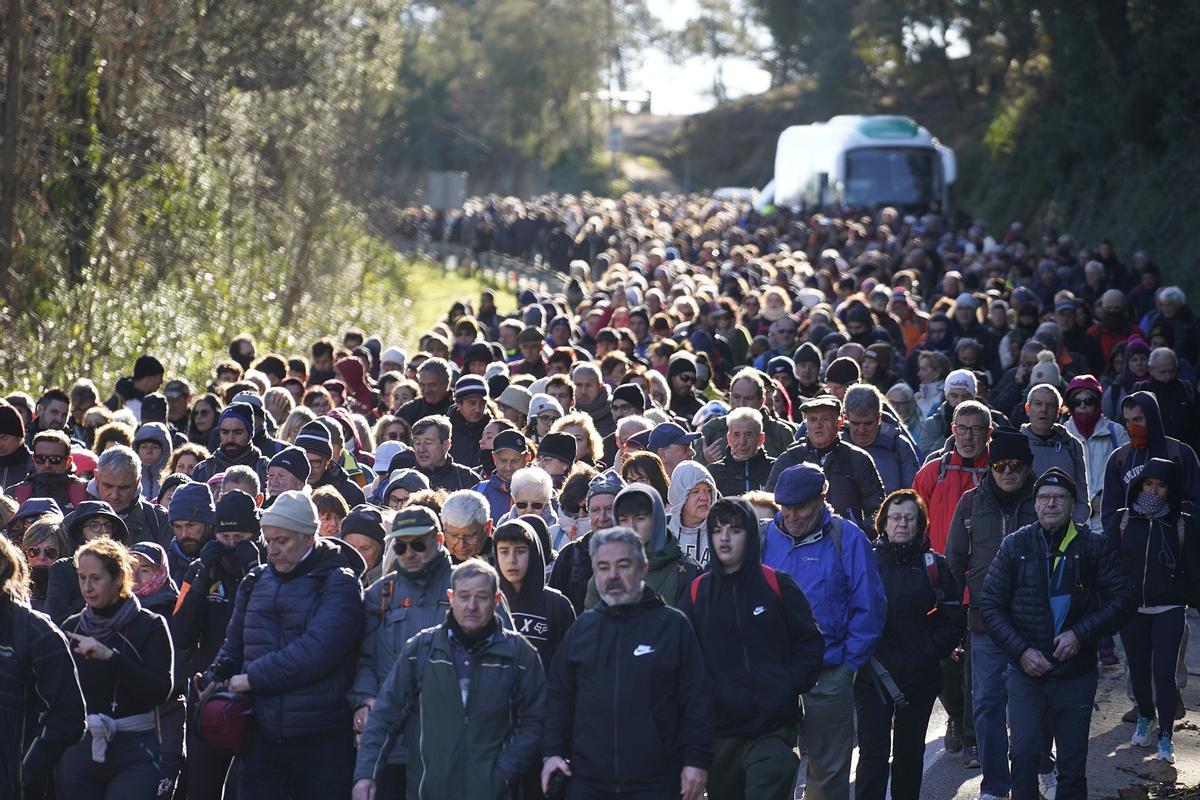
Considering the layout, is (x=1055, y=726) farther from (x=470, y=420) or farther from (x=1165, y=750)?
(x=470, y=420)

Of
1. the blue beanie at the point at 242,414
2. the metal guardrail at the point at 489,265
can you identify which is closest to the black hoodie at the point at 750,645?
the blue beanie at the point at 242,414

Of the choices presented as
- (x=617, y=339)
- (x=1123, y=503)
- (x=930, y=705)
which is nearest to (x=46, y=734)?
(x=930, y=705)

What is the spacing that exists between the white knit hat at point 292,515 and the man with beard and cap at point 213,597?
67 centimetres

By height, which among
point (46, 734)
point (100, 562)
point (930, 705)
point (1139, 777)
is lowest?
point (1139, 777)

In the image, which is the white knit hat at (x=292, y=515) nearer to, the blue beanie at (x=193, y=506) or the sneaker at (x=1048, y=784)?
the blue beanie at (x=193, y=506)

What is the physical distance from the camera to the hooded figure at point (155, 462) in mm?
11625

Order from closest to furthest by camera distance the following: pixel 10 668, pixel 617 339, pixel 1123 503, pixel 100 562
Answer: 1. pixel 10 668
2. pixel 100 562
3. pixel 1123 503
4. pixel 617 339

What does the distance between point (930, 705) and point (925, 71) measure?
56.3 metres

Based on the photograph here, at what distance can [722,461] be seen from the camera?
10953 mm

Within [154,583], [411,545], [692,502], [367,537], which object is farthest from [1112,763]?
[154,583]

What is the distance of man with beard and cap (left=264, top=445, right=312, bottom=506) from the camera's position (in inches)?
388

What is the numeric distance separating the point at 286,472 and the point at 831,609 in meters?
3.29

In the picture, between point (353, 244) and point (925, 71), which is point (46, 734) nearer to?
point (353, 244)

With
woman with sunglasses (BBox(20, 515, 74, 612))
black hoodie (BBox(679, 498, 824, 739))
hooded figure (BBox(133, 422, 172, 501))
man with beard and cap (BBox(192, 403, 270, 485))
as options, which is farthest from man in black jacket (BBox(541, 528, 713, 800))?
hooded figure (BBox(133, 422, 172, 501))
